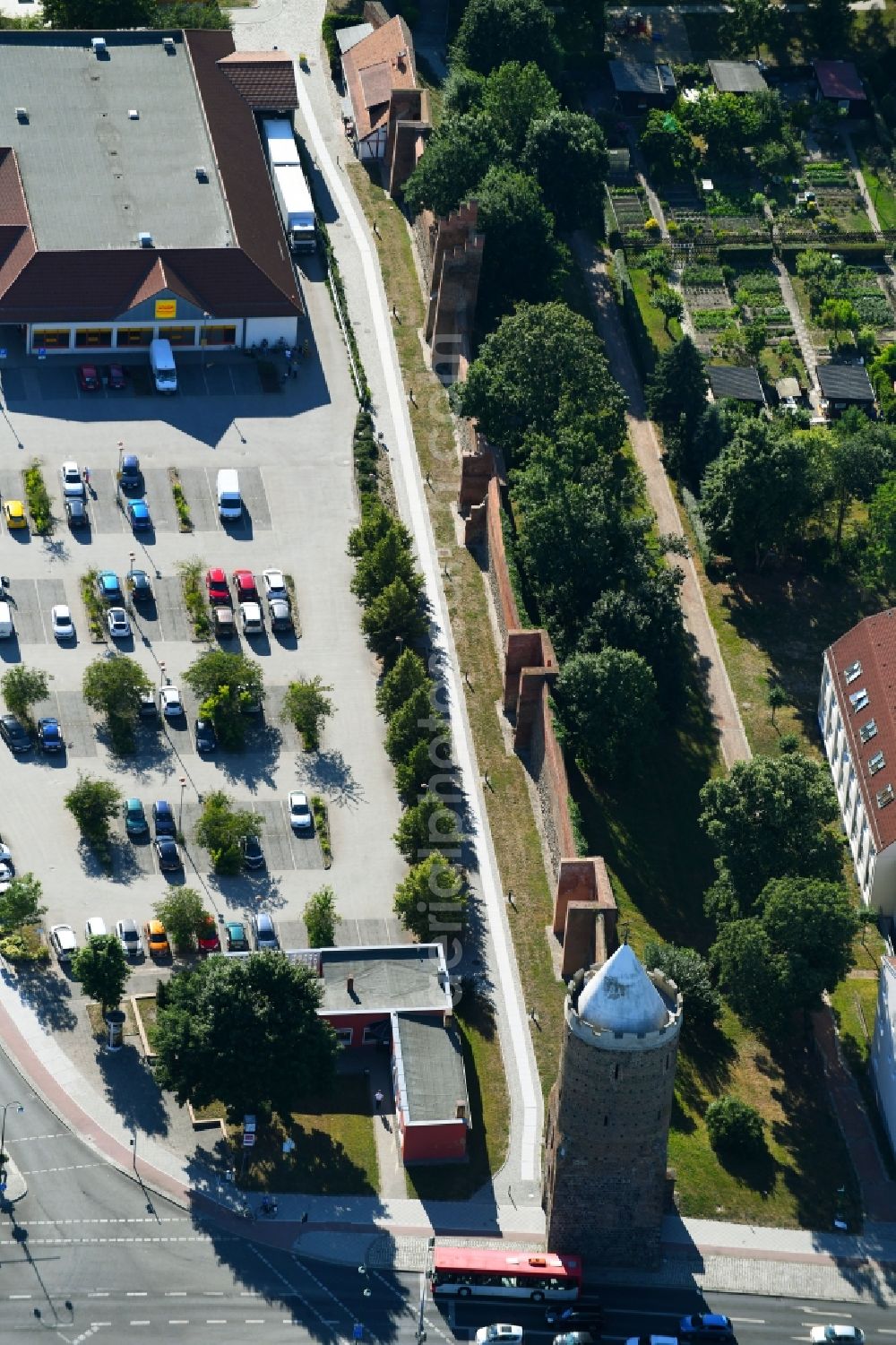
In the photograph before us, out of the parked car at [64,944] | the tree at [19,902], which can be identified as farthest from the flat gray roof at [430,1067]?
the tree at [19,902]

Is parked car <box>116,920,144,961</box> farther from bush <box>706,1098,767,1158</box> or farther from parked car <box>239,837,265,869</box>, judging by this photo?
bush <box>706,1098,767,1158</box>

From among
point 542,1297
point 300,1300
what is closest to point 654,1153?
point 542,1297

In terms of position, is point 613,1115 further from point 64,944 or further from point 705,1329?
point 64,944

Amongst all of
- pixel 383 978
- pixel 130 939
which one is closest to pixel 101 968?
pixel 130 939

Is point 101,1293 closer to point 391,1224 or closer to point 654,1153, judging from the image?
point 391,1224

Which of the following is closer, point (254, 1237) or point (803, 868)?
point (254, 1237)

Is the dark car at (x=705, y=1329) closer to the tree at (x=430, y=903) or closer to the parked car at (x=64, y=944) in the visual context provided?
the tree at (x=430, y=903)
